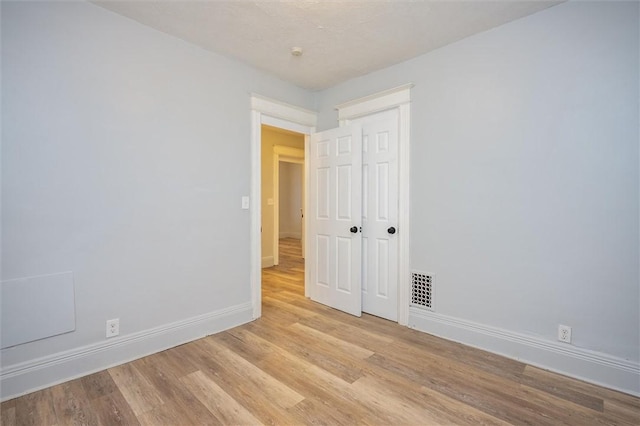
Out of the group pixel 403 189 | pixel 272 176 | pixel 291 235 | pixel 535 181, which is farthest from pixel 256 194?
pixel 291 235

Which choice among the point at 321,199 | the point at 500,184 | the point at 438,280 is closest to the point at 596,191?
the point at 500,184

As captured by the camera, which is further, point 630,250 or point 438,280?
point 438,280

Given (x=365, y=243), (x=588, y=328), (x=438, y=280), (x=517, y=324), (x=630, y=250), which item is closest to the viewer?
(x=630, y=250)

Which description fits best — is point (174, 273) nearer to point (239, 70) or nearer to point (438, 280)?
point (239, 70)

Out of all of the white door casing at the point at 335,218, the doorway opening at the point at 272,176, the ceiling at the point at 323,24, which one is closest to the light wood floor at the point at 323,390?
the white door casing at the point at 335,218

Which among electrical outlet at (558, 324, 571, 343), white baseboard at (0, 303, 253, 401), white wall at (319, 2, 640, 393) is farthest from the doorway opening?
electrical outlet at (558, 324, 571, 343)

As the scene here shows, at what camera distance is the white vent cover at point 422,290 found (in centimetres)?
282

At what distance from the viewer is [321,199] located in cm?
360

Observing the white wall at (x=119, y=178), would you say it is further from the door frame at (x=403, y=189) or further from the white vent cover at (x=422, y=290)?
the white vent cover at (x=422, y=290)

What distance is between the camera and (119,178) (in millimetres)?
2262

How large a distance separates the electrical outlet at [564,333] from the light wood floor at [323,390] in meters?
0.25

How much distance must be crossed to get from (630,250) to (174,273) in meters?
3.30

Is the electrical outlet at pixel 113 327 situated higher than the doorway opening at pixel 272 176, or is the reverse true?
the doorway opening at pixel 272 176

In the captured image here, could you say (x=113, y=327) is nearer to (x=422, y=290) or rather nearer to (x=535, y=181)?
(x=422, y=290)
